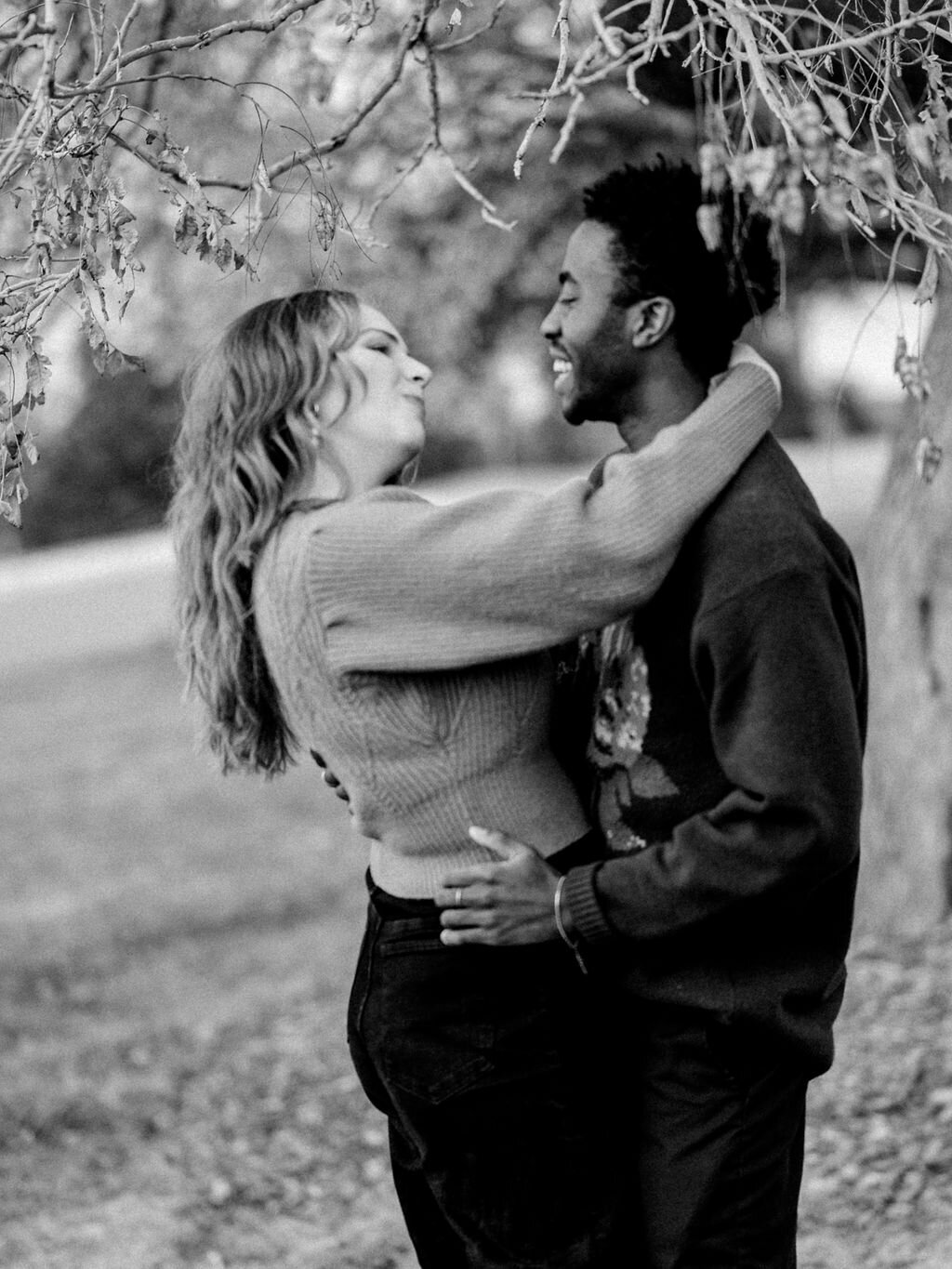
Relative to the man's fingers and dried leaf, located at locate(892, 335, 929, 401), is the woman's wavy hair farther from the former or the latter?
dried leaf, located at locate(892, 335, 929, 401)

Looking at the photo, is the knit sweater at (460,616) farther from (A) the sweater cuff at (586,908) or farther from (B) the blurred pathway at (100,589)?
(B) the blurred pathway at (100,589)

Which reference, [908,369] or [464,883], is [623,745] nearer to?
[464,883]

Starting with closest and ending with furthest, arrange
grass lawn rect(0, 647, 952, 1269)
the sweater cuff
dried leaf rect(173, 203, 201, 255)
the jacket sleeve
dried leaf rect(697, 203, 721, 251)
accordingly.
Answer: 1. dried leaf rect(697, 203, 721, 251)
2. the jacket sleeve
3. the sweater cuff
4. dried leaf rect(173, 203, 201, 255)
5. grass lawn rect(0, 647, 952, 1269)

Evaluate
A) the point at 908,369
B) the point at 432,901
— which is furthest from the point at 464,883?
the point at 908,369

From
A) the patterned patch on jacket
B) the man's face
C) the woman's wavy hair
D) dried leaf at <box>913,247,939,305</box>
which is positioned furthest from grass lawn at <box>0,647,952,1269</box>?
dried leaf at <box>913,247,939,305</box>

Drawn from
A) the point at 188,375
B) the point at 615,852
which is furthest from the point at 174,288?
the point at 615,852

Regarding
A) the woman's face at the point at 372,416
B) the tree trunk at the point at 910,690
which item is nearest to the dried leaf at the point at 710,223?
the woman's face at the point at 372,416

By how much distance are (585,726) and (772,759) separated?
46cm

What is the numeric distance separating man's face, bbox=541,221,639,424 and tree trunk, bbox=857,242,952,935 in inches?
112

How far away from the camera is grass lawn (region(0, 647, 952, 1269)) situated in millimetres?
4195

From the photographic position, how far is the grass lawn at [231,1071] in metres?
4.20

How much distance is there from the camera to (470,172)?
6.23 m

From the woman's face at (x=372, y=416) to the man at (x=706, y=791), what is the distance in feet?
0.86

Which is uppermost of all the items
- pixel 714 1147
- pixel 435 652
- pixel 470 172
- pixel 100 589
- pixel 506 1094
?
pixel 470 172
